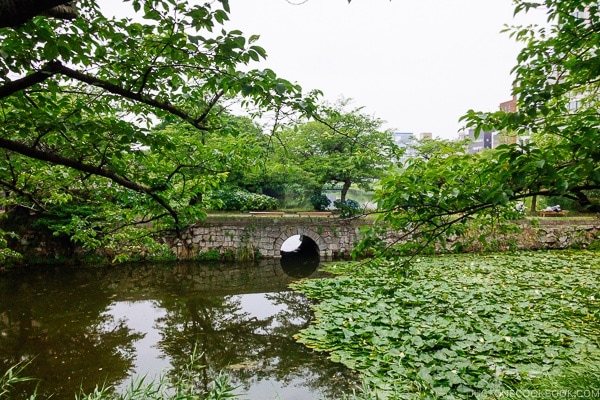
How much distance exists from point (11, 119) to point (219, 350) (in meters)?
4.33

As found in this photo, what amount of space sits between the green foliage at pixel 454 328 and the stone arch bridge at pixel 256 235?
4.18 metres

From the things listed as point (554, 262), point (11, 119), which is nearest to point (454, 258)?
point (554, 262)

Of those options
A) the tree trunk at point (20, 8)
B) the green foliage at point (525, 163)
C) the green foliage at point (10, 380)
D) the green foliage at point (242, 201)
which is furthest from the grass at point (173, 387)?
the green foliage at point (242, 201)

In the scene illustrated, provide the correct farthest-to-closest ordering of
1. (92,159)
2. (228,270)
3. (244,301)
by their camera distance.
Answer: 1. (228,270)
2. (244,301)
3. (92,159)

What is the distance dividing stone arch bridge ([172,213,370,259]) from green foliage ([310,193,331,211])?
2924 mm

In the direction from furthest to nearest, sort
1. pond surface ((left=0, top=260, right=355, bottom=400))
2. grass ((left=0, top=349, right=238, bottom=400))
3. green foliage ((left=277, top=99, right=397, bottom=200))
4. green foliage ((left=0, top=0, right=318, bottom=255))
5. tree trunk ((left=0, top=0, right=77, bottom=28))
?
green foliage ((left=277, top=99, right=397, bottom=200)) < pond surface ((left=0, top=260, right=355, bottom=400)) < grass ((left=0, top=349, right=238, bottom=400)) < green foliage ((left=0, top=0, right=318, bottom=255)) < tree trunk ((left=0, top=0, right=77, bottom=28))

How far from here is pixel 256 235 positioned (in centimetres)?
1280

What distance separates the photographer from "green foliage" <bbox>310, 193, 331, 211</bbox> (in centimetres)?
1600

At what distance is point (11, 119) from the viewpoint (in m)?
2.32

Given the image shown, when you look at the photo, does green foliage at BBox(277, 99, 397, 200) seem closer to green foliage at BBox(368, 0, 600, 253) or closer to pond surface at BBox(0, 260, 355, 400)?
pond surface at BBox(0, 260, 355, 400)

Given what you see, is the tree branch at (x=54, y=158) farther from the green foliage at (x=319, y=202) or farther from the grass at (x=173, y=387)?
the green foliage at (x=319, y=202)

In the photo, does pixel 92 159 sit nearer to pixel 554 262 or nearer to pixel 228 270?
pixel 228 270

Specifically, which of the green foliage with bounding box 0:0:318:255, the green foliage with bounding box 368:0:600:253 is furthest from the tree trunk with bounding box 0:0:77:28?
the green foliage with bounding box 368:0:600:253

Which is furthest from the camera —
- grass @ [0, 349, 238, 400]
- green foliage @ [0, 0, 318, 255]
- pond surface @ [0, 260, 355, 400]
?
pond surface @ [0, 260, 355, 400]
